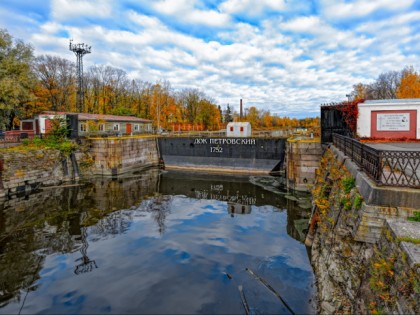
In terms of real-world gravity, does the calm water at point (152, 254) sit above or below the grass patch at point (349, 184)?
below

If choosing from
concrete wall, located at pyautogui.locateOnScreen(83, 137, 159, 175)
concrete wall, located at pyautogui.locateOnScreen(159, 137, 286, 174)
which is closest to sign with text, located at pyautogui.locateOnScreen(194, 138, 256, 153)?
concrete wall, located at pyautogui.locateOnScreen(159, 137, 286, 174)

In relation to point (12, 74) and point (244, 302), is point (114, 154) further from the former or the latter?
point (244, 302)

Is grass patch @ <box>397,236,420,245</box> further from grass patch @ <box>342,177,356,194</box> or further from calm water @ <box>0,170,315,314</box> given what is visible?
calm water @ <box>0,170,315,314</box>

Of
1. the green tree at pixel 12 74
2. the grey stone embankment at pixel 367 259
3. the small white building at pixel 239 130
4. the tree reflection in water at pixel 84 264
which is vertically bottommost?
the tree reflection in water at pixel 84 264

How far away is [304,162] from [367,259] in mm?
15283

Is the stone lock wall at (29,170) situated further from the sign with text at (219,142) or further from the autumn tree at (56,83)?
the autumn tree at (56,83)

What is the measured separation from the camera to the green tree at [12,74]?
25.8 meters

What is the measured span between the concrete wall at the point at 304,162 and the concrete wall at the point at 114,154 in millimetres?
17027

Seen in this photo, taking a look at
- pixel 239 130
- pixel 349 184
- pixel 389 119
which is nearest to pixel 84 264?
pixel 349 184

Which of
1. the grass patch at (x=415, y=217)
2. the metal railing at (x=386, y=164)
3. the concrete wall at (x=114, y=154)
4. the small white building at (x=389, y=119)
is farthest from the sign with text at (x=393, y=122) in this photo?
the concrete wall at (x=114, y=154)

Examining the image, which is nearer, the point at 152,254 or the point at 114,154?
the point at 152,254

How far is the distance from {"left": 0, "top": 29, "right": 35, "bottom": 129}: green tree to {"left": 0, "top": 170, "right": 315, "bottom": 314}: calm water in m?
13.2

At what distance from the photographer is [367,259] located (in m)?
5.71

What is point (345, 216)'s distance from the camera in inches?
279
